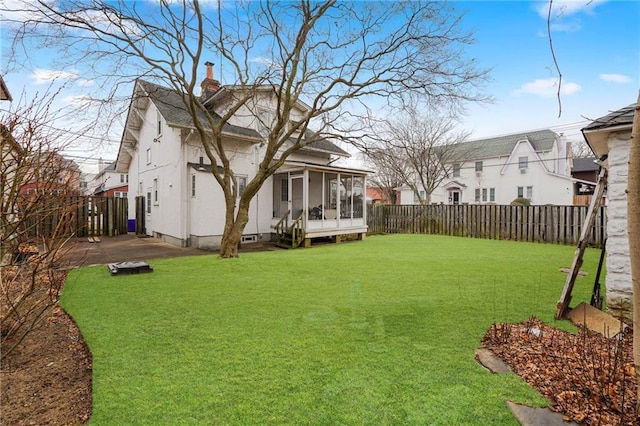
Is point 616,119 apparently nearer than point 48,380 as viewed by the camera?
No

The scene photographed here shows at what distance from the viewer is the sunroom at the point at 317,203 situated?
1326 cm

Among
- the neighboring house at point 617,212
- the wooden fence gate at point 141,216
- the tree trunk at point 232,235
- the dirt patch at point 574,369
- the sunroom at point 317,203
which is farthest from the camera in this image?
the wooden fence gate at point 141,216

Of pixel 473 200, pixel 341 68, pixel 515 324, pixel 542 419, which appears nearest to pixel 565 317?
pixel 515 324

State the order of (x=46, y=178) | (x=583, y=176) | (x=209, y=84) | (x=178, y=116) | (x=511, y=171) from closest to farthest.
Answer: (x=46, y=178), (x=178, y=116), (x=209, y=84), (x=511, y=171), (x=583, y=176)

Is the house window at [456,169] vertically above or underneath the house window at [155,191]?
above

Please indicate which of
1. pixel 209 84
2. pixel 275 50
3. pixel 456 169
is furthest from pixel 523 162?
pixel 275 50

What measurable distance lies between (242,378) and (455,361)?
2072mm

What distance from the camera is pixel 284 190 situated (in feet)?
50.3

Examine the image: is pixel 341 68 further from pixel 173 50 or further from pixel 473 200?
pixel 473 200

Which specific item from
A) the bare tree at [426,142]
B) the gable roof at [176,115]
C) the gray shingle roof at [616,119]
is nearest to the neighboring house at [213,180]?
the gable roof at [176,115]

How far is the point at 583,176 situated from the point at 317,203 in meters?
29.1

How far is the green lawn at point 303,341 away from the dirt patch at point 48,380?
146 mm

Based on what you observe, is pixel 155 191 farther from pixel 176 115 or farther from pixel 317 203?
pixel 317 203

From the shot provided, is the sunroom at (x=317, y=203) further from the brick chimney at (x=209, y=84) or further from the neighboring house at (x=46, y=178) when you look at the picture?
the neighboring house at (x=46, y=178)
